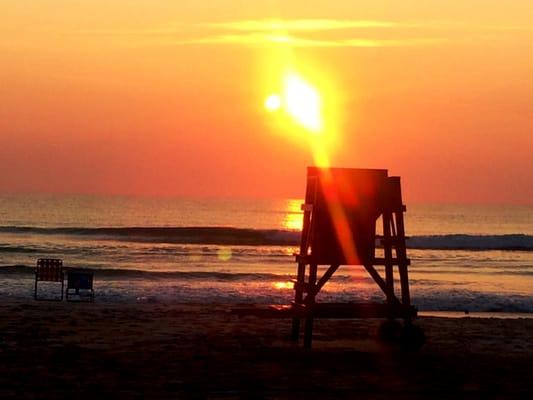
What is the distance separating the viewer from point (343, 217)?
12.0 m

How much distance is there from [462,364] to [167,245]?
43.2 m

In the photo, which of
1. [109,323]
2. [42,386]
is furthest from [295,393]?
[109,323]

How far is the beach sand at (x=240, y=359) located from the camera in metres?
9.18

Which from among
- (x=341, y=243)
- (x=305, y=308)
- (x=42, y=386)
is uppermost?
(x=341, y=243)

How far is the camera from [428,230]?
90.2 metres

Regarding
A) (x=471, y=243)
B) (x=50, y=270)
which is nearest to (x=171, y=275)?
(x=50, y=270)

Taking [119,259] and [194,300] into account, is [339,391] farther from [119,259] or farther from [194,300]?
[119,259]

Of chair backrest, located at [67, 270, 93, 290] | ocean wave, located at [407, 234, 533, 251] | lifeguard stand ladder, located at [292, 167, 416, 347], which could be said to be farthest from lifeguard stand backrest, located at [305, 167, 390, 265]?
ocean wave, located at [407, 234, 533, 251]

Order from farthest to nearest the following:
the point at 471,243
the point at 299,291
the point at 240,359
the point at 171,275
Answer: the point at 471,243 < the point at 171,275 < the point at 299,291 < the point at 240,359

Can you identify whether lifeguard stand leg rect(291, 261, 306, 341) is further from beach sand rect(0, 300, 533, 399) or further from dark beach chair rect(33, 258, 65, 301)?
dark beach chair rect(33, 258, 65, 301)

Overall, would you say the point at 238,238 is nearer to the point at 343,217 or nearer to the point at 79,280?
the point at 79,280

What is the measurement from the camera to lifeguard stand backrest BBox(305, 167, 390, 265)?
12.0 metres

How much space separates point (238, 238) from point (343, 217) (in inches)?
1821

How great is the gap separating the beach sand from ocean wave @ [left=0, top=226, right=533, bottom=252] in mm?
40153
